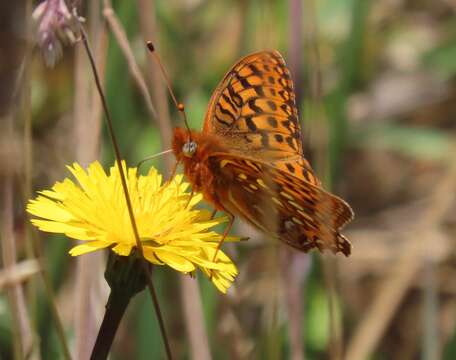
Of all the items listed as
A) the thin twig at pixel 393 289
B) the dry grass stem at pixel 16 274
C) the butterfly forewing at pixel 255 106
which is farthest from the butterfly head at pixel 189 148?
the thin twig at pixel 393 289

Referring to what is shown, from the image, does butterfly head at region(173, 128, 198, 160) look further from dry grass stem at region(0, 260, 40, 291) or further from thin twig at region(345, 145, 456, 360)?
thin twig at region(345, 145, 456, 360)

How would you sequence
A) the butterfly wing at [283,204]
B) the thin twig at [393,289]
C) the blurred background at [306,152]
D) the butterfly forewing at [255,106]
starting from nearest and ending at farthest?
the butterfly wing at [283,204] < the butterfly forewing at [255,106] < the blurred background at [306,152] < the thin twig at [393,289]

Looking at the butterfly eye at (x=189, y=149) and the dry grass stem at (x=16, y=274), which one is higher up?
the butterfly eye at (x=189, y=149)

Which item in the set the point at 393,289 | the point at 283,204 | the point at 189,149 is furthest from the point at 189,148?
the point at 393,289

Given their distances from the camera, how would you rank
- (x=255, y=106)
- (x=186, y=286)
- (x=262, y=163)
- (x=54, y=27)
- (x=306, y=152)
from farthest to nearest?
(x=306, y=152) → (x=186, y=286) → (x=255, y=106) → (x=262, y=163) → (x=54, y=27)

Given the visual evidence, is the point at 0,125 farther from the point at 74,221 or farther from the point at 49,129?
the point at 74,221

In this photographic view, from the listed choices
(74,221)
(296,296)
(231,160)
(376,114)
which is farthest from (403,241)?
(74,221)

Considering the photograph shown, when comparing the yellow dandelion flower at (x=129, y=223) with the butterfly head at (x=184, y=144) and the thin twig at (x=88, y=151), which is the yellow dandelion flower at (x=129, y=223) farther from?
the thin twig at (x=88, y=151)

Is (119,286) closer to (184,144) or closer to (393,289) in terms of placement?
(184,144)
